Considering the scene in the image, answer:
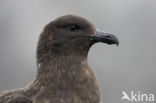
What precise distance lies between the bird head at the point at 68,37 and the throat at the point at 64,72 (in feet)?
0.23

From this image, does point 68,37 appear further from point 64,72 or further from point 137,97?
point 137,97

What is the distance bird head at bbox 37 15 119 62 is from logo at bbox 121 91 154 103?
202 inches

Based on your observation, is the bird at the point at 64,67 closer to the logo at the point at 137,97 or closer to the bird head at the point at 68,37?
the bird head at the point at 68,37

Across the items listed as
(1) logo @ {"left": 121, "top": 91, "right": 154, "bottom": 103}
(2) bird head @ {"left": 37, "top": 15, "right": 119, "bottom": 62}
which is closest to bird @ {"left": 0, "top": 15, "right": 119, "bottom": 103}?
(2) bird head @ {"left": 37, "top": 15, "right": 119, "bottom": 62}

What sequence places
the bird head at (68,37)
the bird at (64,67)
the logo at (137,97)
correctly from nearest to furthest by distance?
the bird at (64,67)
the bird head at (68,37)
the logo at (137,97)

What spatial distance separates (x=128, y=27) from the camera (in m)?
18.2

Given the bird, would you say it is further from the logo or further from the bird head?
the logo

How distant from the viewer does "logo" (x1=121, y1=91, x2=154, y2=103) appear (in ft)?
39.5

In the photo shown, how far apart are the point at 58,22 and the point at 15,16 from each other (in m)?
12.9

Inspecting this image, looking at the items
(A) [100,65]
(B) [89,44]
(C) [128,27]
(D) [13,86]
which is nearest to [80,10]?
(C) [128,27]

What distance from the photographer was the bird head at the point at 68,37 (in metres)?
6.63

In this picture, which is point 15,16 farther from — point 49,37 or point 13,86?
→ point 49,37

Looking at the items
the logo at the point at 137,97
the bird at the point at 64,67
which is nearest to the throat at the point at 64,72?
the bird at the point at 64,67

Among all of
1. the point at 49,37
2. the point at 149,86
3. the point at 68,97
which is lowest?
the point at 149,86
